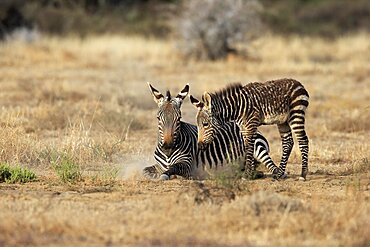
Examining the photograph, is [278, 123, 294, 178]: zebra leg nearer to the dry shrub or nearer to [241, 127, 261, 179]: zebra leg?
[241, 127, 261, 179]: zebra leg

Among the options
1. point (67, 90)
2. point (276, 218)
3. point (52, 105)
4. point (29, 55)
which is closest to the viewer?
point (276, 218)

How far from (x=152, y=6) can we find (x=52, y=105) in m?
34.7

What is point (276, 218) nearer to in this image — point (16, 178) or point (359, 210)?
point (359, 210)

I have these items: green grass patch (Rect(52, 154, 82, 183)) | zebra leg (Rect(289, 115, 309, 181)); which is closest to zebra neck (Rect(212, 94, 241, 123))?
zebra leg (Rect(289, 115, 309, 181))

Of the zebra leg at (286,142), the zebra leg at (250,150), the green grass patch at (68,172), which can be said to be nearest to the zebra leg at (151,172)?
the green grass patch at (68,172)

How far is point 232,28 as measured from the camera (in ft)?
105

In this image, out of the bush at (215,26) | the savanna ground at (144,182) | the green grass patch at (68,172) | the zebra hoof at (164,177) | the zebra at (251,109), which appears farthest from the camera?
the bush at (215,26)

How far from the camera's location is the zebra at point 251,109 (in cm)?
1141

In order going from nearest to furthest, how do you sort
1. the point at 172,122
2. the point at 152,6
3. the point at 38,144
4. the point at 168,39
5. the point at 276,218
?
the point at 276,218 < the point at 172,122 < the point at 38,144 < the point at 168,39 < the point at 152,6

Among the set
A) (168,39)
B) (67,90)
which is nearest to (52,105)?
(67,90)

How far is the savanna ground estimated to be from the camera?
7750 mm

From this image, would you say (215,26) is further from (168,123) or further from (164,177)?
(164,177)

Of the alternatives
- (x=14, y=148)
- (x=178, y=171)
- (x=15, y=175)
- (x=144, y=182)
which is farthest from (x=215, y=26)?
(x=15, y=175)

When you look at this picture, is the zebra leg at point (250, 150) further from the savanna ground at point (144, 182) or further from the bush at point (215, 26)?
the bush at point (215, 26)
